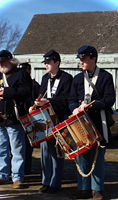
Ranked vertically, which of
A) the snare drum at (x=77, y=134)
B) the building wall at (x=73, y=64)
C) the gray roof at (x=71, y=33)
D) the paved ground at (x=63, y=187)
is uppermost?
the gray roof at (x=71, y=33)

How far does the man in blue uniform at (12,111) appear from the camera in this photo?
503 centimetres

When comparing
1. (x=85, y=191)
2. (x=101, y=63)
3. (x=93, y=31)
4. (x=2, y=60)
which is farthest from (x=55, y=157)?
(x=93, y=31)

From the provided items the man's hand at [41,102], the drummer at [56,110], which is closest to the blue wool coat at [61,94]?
the drummer at [56,110]

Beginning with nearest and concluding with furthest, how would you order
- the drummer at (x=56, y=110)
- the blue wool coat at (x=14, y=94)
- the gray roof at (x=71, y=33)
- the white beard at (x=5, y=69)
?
1. the drummer at (x=56, y=110)
2. the blue wool coat at (x=14, y=94)
3. the white beard at (x=5, y=69)
4. the gray roof at (x=71, y=33)

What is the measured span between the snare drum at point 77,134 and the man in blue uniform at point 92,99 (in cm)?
15

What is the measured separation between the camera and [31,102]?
5.39m

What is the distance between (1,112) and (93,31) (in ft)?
26.6

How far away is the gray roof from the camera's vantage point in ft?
39.3

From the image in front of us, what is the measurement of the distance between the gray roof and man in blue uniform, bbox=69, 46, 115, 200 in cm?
723

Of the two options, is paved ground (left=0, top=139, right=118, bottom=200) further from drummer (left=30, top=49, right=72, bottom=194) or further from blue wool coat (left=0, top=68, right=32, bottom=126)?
blue wool coat (left=0, top=68, right=32, bottom=126)

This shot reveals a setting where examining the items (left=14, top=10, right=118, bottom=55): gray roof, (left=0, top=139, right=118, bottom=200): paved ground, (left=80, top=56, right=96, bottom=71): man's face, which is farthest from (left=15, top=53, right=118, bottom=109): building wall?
(left=80, top=56, right=96, bottom=71): man's face

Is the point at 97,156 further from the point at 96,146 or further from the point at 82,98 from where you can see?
the point at 82,98

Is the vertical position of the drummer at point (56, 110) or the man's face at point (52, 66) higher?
the man's face at point (52, 66)

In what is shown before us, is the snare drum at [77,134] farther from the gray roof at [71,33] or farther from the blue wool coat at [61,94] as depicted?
the gray roof at [71,33]
